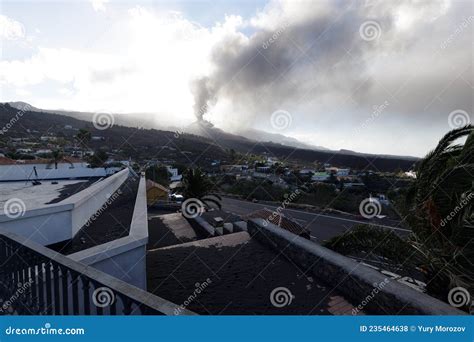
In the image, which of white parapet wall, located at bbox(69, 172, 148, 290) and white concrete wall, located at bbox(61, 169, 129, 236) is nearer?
white parapet wall, located at bbox(69, 172, 148, 290)

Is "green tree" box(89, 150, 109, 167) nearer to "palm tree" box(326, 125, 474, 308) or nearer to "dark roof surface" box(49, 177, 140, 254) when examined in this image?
"dark roof surface" box(49, 177, 140, 254)

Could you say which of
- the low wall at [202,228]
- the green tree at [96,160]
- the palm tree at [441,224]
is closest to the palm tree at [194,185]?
the green tree at [96,160]

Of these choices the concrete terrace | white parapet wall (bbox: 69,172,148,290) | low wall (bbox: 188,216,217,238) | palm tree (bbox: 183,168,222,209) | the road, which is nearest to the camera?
white parapet wall (bbox: 69,172,148,290)

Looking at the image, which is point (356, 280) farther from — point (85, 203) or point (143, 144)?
point (143, 144)

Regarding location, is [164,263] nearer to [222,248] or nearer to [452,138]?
[222,248]

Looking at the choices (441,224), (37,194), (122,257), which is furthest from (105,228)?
(441,224)

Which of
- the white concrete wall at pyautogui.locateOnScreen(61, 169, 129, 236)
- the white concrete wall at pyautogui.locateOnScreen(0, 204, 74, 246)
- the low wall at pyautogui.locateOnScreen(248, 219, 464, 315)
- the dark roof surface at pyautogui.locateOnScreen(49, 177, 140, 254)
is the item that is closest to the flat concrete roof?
the white concrete wall at pyautogui.locateOnScreen(0, 204, 74, 246)

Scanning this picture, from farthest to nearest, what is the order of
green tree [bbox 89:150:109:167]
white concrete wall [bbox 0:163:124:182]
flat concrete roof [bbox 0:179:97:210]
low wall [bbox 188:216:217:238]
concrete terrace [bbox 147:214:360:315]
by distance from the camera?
green tree [bbox 89:150:109:167], white concrete wall [bbox 0:163:124:182], low wall [bbox 188:216:217:238], flat concrete roof [bbox 0:179:97:210], concrete terrace [bbox 147:214:360:315]
